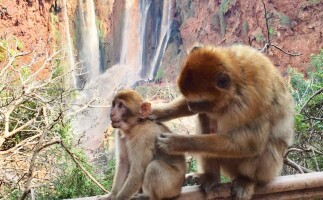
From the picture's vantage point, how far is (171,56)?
47.8 ft

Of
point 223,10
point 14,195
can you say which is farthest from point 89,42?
point 14,195

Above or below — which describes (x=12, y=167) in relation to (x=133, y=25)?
below

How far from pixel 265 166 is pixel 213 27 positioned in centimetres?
1200

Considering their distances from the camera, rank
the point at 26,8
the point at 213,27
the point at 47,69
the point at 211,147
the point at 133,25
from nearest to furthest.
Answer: the point at 211,147, the point at 47,69, the point at 26,8, the point at 213,27, the point at 133,25

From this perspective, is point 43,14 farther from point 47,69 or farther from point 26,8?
point 47,69

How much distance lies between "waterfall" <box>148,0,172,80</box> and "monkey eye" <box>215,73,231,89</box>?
13.2 metres

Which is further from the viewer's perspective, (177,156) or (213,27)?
(213,27)

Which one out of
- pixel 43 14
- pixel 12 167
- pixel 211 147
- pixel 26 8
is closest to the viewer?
pixel 211 147

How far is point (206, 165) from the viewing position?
73.4 inches

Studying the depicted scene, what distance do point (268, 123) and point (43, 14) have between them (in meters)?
11.3

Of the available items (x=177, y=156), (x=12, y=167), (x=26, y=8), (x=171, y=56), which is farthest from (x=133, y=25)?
(x=177, y=156)


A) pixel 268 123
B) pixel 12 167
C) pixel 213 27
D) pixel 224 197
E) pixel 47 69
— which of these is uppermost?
pixel 213 27

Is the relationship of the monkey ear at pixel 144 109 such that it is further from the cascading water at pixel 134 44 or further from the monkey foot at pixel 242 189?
the cascading water at pixel 134 44

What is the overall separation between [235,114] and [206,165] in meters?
0.35
